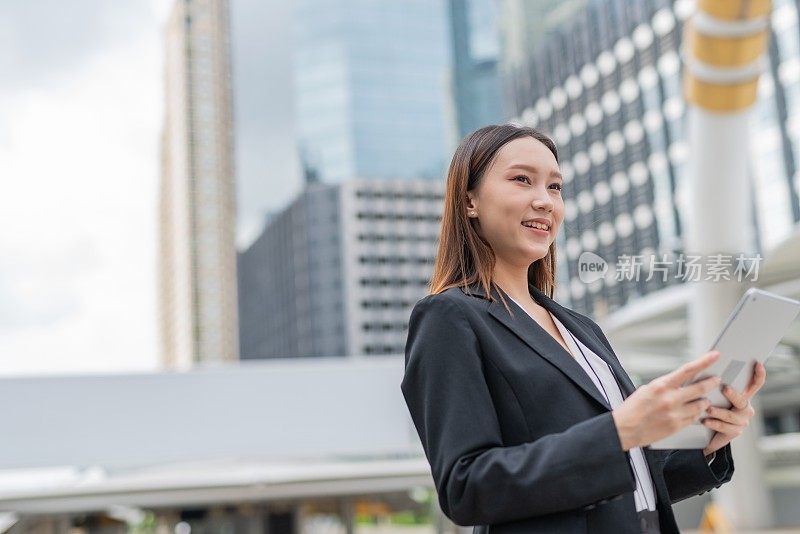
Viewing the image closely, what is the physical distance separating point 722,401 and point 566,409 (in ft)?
0.61

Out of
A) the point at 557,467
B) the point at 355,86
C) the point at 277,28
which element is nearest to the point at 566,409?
the point at 557,467

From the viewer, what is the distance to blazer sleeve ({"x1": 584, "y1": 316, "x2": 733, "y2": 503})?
1.28 meters

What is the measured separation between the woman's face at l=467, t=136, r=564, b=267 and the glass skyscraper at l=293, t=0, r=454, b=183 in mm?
80053

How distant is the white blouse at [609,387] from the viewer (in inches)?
47.3

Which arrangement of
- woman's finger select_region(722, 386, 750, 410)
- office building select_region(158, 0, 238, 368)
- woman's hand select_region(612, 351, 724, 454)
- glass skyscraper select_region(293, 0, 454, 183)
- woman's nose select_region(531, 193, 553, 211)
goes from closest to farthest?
woman's hand select_region(612, 351, 724, 454), woman's finger select_region(722, 386, 750, 410), woman's nose select_region(531, 193, 553, 211), glass skyscraper select_region(293, 0, 454, 183), office building select_region(158, 0, 238, 368)

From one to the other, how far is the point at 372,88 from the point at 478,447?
85.4 meters

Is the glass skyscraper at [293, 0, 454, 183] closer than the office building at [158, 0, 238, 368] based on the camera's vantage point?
Yes

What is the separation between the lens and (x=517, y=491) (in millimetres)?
1038

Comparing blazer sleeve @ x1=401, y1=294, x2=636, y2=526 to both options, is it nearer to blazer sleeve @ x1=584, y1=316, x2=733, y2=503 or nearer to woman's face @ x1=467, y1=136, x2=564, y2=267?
woman's face @ x1=467, y1=136, x2=564, y2=267

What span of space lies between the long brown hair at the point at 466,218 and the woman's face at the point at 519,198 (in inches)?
0.5

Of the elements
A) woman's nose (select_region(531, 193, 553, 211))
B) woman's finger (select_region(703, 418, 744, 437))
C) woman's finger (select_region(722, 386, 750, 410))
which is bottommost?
woman's finger (select_region(703, 418, 744, 437))

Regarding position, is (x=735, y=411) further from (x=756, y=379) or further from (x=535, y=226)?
(x=535, y=226)

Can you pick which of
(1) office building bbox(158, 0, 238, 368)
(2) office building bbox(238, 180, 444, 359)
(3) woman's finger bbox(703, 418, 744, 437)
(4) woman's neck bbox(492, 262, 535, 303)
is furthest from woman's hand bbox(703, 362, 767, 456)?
(1) office building bbox(158, 0, 238, 368)

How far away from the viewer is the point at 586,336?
134 centimetres
